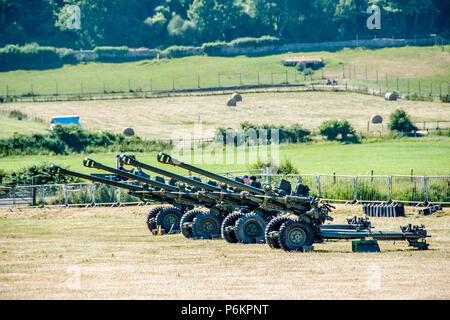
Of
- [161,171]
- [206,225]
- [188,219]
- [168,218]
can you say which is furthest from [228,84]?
[161,171]

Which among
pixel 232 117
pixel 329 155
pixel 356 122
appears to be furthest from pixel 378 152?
pixel 232 117

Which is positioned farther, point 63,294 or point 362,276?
point 362,276

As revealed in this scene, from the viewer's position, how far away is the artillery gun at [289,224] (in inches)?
895

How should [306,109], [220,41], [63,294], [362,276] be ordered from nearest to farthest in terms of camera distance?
[63,294] → [362,276] → [306,109] → [220,41]

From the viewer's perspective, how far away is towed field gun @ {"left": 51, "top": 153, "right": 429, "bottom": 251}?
22.9 m

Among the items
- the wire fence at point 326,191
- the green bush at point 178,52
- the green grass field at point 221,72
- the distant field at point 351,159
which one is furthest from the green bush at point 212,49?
the wire fence at point 326,191

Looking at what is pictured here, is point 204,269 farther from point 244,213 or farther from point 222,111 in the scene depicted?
point 222,111

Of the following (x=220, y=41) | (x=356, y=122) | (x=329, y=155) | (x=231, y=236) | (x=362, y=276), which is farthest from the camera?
(x=220, y=41)

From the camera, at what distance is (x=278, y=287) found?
17172mm

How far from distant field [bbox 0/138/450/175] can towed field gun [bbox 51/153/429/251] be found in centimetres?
1757

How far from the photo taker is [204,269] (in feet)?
65.3

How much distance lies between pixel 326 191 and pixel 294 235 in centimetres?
1627
